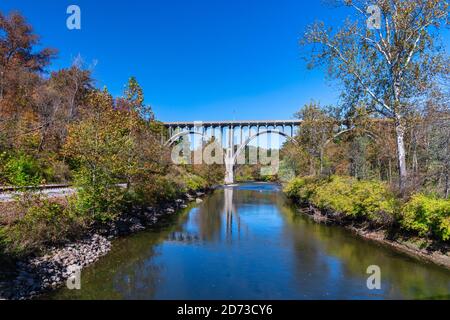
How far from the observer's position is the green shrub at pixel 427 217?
10736 millimetres

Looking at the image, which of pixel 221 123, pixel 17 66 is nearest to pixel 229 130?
pixel 221 123

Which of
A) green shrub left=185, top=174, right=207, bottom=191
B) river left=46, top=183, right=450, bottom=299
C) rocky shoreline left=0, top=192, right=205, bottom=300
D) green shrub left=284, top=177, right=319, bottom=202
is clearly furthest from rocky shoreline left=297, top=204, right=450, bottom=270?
green shrub left=185, top=174, right=207, bottom=191

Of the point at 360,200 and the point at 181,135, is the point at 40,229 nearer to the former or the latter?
the point at 360,200

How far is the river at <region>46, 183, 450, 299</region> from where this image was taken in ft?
28.3

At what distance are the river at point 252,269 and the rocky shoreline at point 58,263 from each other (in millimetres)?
445

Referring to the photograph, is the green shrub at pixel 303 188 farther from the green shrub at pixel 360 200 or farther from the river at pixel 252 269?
the river at pixel 252 269

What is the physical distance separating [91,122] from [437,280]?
14.6 meters

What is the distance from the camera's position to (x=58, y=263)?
9773 millimetres

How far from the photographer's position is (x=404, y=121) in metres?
14.6

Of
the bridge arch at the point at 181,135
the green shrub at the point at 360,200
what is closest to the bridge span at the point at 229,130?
the bridge arch at the point at 181,135

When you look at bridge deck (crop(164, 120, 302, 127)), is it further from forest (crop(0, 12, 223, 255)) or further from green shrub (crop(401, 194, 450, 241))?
green shrub (crop(401, 194, 450, 241))

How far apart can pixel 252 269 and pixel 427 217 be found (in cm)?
646

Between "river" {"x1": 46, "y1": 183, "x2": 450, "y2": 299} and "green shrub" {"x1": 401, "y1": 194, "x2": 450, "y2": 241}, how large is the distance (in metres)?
1.19
